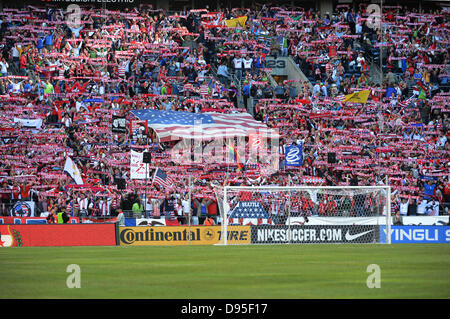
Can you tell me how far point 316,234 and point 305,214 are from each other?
1.45m

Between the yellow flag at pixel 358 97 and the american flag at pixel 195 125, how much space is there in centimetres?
471

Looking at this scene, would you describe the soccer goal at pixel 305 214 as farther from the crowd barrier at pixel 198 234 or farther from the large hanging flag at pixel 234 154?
the large hanging flag at pixel 234 154

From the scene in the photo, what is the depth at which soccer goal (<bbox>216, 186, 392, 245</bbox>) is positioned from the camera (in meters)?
27.2

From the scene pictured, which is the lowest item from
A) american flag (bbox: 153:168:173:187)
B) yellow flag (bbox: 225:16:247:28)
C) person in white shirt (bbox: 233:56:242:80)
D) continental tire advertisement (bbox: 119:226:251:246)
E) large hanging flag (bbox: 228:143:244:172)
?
continental tire advertisement (bbox: 119:226:251:246)

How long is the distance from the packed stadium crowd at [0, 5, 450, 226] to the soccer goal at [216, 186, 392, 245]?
26 cm

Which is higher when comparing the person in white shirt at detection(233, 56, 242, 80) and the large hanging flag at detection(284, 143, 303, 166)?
the person in white shirt at detection(233, 56, 242, 80)

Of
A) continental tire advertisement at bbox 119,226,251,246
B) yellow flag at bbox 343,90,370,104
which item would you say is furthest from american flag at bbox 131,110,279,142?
continental tire advertisement at bbox 119,226,251,246

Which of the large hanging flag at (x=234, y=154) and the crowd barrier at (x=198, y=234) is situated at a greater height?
the large hanging flag at (x=234, y=154)

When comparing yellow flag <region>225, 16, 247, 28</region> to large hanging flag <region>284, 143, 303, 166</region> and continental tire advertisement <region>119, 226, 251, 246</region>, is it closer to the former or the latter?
large hanging flag <region>284, 143, 303, 166</region>

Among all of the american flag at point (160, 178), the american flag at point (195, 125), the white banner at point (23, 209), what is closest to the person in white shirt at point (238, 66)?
the american flag at point (195, 125)

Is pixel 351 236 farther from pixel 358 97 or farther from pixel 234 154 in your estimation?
pixel 358 97

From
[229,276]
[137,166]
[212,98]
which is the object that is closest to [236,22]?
[212,98]

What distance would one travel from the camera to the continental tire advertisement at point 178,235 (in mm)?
27453

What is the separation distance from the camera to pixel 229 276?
12406 millimetres
